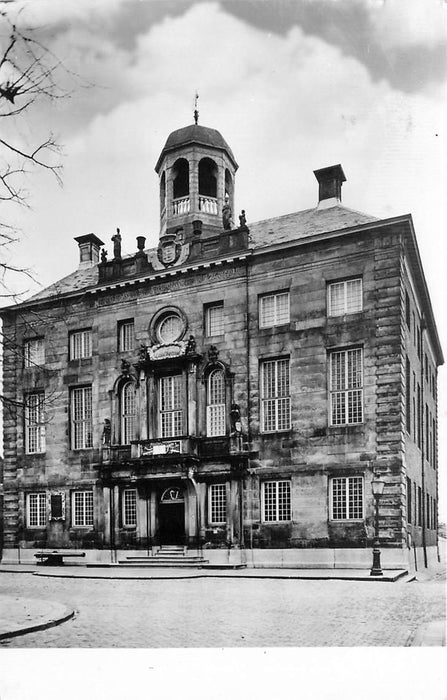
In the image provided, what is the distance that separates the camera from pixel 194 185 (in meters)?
31.6

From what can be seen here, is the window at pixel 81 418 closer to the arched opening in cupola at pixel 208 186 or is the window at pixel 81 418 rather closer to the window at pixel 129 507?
the window at pixel 129 507

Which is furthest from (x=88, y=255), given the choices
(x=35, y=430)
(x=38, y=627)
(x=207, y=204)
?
(x=38, y=627)

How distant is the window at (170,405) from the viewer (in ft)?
96.0

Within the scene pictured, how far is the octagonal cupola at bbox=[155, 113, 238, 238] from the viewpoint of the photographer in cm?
3097

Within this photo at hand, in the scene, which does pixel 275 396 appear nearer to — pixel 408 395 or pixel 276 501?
pixel 276 501

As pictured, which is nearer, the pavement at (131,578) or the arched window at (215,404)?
the pavement at (131,578)

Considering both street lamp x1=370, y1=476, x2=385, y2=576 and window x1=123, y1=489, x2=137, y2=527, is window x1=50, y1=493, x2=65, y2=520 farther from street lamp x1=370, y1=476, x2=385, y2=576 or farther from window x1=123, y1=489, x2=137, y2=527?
street lamp x1=370, y1=476, x2=385, y2=576

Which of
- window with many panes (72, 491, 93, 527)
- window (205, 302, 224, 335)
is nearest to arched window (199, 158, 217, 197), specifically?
window (205, 302, 224, 335)

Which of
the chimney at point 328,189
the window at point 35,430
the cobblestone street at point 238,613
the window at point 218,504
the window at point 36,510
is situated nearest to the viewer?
the cobblestone street at point 238,613

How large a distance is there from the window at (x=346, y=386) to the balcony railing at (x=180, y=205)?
9584 millimetres

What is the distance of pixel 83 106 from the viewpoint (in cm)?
1648

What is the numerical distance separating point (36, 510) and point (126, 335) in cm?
842

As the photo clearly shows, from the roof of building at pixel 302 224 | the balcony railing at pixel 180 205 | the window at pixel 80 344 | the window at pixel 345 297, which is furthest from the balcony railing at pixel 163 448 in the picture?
the balcony railing at pixel 180 205

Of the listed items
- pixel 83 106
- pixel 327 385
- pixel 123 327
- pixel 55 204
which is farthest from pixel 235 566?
pixel 83 106
